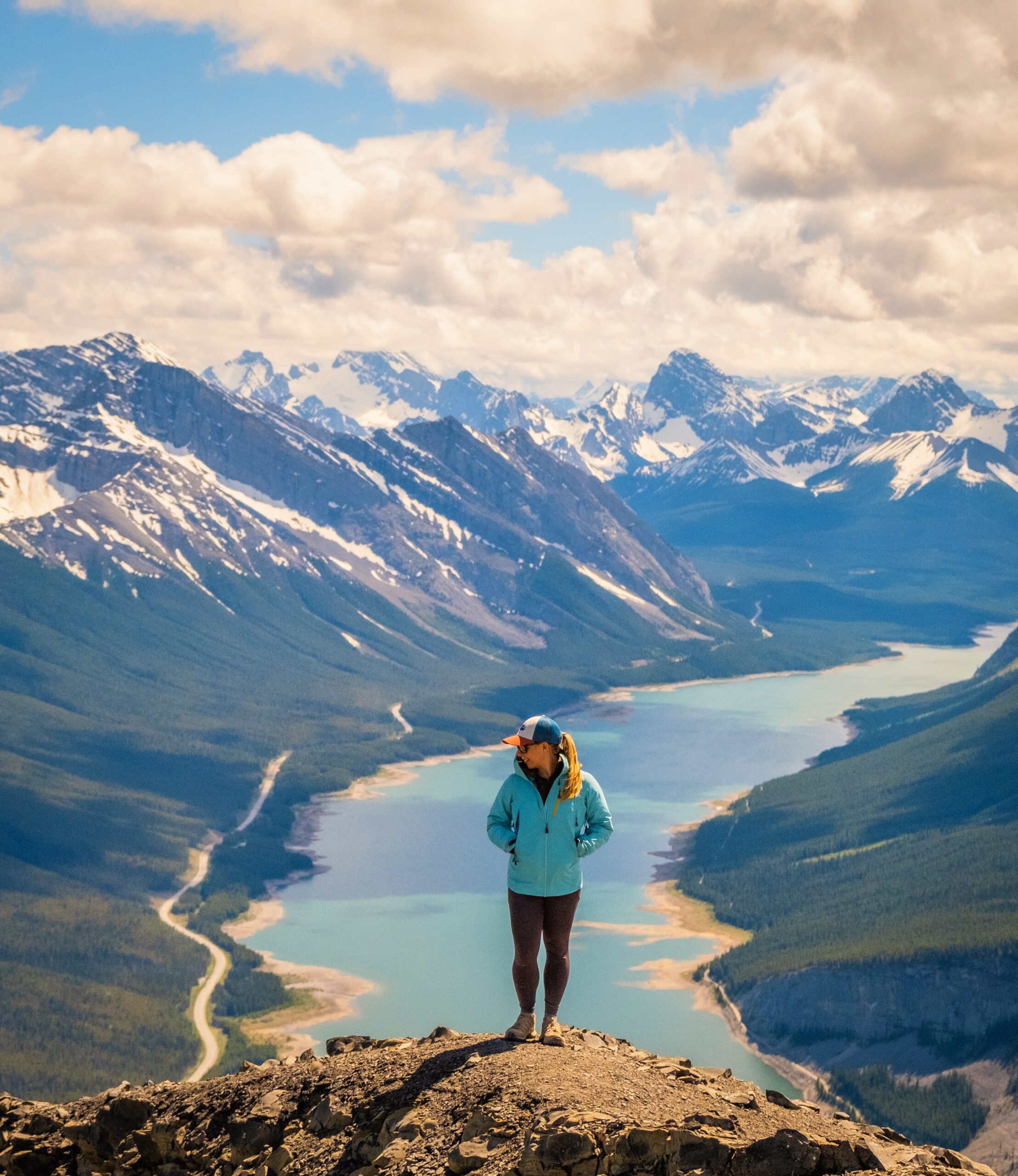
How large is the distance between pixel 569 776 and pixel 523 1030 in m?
5.86

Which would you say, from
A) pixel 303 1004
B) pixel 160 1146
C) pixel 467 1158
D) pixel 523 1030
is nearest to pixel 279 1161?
pixel 160 1146

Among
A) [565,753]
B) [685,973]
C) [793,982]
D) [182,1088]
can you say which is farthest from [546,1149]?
[685,973]

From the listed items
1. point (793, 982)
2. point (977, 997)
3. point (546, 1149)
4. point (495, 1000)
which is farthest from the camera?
point (495, 1000)

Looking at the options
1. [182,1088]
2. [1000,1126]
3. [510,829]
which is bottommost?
[1000,1126]

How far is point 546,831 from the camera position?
30.8 meters

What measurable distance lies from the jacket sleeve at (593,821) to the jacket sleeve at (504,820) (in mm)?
1442

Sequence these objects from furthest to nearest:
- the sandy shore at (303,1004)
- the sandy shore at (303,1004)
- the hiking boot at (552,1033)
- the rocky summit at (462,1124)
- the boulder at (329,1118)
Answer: the sandy shore at (303,1004) < the sandy shore at (303,1004) < the hiking boot at (552,1033) < the boulder at (329,1118) < the rocky summit at (462,1124)

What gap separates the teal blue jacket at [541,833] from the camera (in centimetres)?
3077

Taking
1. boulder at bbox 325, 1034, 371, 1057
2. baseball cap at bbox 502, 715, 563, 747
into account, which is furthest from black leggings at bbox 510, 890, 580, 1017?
boulder at bbox 325, 1034, 371, 1057

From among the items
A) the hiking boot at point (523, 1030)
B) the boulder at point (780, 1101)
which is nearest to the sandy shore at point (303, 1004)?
the hiking boot at point (523, 1030)

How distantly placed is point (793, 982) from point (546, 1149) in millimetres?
135623

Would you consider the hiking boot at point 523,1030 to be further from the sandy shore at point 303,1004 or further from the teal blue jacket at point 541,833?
the sandy shore at point 303,1004

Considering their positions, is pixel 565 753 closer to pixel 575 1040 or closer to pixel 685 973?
pixel 575 1040

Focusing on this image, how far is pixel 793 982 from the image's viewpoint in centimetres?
15425
